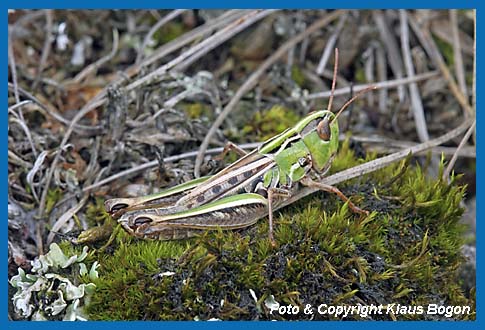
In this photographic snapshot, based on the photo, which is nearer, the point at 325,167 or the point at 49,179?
the point at 325,167

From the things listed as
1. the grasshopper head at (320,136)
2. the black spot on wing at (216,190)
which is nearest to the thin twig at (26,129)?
the black spot on wing at (216,190)

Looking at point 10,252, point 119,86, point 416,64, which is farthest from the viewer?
point 416,64

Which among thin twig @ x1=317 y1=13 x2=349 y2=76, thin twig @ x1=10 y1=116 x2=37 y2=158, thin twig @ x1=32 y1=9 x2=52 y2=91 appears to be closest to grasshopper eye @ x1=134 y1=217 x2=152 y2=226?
thin twig @ x1=10 y1=116 x2=37 y2=158

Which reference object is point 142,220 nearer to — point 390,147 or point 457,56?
point 390,147

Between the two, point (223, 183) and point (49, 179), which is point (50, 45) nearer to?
point (49, 179)

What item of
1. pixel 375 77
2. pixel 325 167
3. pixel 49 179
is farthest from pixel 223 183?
pixel 375 77

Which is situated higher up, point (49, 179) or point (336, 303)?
point (49, 179)

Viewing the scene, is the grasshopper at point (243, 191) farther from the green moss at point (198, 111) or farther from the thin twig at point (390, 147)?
the green moss at point (198, 111)

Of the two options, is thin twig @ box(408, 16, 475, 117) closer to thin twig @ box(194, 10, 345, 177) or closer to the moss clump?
thin twig @ box(194, 10, 345, 177)
